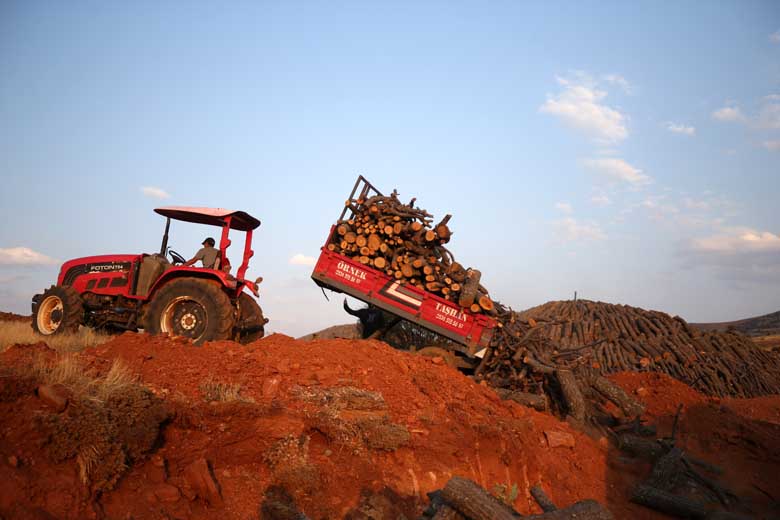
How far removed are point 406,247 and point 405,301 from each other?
97 cm

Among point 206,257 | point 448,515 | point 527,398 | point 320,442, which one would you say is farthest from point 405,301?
point 448,515

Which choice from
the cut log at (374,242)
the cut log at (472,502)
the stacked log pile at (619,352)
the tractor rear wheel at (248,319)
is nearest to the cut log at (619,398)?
the stacked log pile at (619,352)

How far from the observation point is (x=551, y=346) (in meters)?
9.79

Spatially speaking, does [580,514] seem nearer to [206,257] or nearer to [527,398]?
[527,398]

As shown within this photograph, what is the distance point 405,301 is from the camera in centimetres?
934

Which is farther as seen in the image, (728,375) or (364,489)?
(728,375)

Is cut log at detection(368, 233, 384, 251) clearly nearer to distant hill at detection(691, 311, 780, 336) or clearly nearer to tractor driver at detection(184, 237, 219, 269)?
tractor driver at detection(184, 237, 219, 269)

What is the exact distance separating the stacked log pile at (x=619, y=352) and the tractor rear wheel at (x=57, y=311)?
665 cm

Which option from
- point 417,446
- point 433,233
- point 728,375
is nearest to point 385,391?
point 417,446

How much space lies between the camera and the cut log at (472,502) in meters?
4.15

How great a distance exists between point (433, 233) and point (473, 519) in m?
5.86

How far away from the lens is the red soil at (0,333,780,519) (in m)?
4.09

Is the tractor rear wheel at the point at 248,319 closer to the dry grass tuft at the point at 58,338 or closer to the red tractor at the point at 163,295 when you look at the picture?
the red tractor at the point at 163,295

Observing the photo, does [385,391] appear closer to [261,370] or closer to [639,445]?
[261,370]
